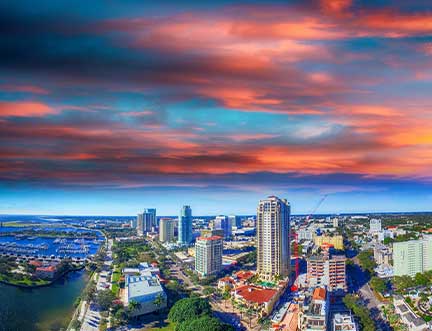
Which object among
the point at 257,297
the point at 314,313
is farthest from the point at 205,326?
the point at 257,297

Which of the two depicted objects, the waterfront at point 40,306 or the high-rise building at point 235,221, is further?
the high-rise building at point 235,221

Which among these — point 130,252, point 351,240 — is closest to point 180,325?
point 130,252

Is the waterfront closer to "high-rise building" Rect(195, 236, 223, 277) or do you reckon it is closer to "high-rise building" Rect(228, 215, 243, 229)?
"high-rise building" Rect(195, 236, 223, 277)

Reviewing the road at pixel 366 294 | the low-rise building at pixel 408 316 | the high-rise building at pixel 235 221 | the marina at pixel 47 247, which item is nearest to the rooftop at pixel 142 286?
the road at pixel 366 294

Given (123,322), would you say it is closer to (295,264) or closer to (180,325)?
(180,325)

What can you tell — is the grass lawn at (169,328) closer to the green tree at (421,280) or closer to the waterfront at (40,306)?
the waterfront at (40,306)

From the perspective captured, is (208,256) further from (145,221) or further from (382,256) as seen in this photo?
(145,221)
